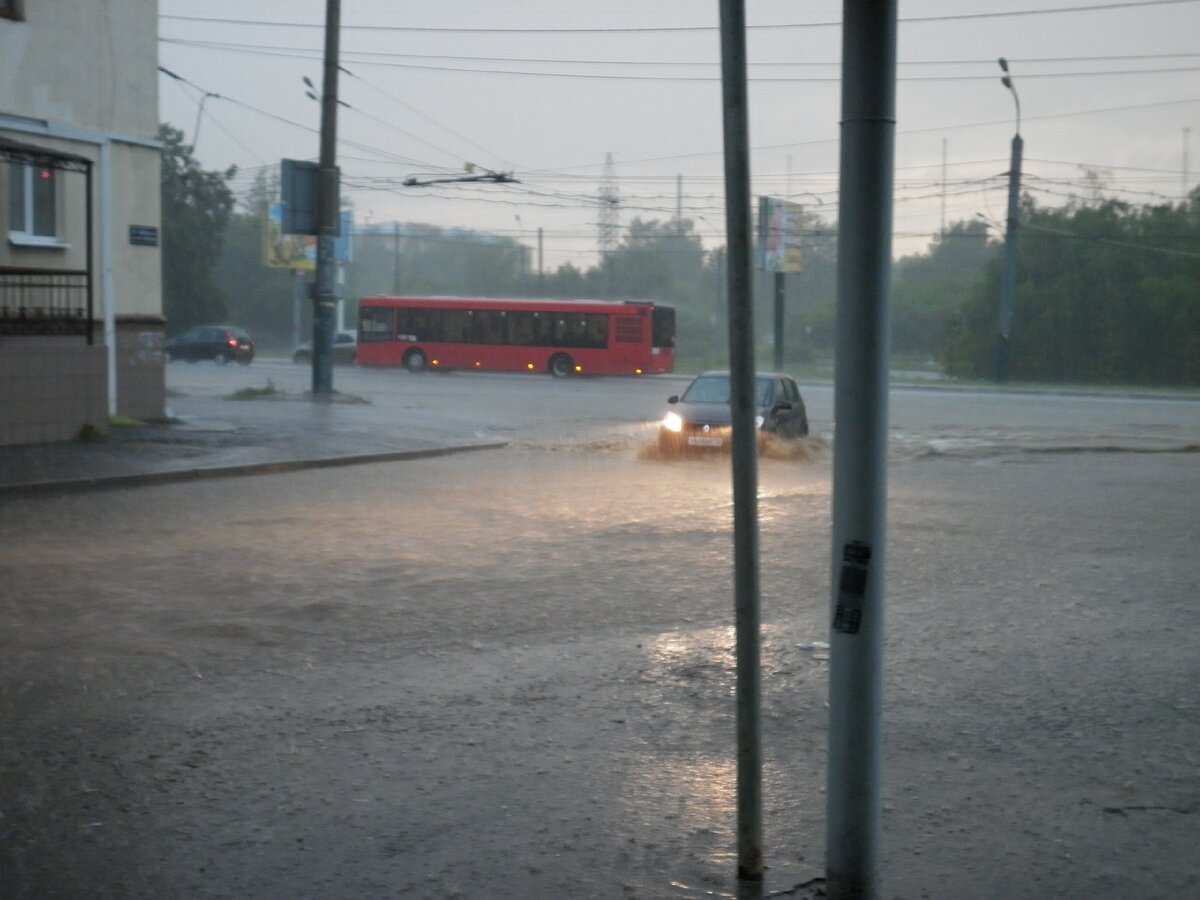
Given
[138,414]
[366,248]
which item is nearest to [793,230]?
[138,414]

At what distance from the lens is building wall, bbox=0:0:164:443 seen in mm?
18734

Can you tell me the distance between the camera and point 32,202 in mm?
20531

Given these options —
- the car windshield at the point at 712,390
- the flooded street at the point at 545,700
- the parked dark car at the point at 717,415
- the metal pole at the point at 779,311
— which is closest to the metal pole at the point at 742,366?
the flooded street at the point at 545,700

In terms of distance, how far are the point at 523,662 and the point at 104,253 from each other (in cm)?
1611

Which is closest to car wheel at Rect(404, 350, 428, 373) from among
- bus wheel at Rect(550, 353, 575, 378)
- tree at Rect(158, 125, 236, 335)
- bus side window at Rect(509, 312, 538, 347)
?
bus side window at Rect(509, 312, 538, 347)

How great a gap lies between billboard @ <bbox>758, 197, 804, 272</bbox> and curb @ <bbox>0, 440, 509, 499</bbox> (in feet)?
111

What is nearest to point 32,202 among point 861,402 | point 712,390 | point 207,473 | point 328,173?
point 207,473

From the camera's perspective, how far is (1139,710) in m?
6.83

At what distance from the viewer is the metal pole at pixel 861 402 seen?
3.96m

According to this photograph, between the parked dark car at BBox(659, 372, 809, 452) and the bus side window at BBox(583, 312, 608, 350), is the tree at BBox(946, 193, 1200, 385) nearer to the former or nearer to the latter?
the bus side window at BBox(583, 312, 608, 350)

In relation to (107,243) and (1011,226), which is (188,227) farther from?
(107,243)

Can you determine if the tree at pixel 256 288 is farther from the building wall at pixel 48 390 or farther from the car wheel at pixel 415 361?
the building wall at pixel 48 390

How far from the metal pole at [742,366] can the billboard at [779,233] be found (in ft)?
160

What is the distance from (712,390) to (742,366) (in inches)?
709
